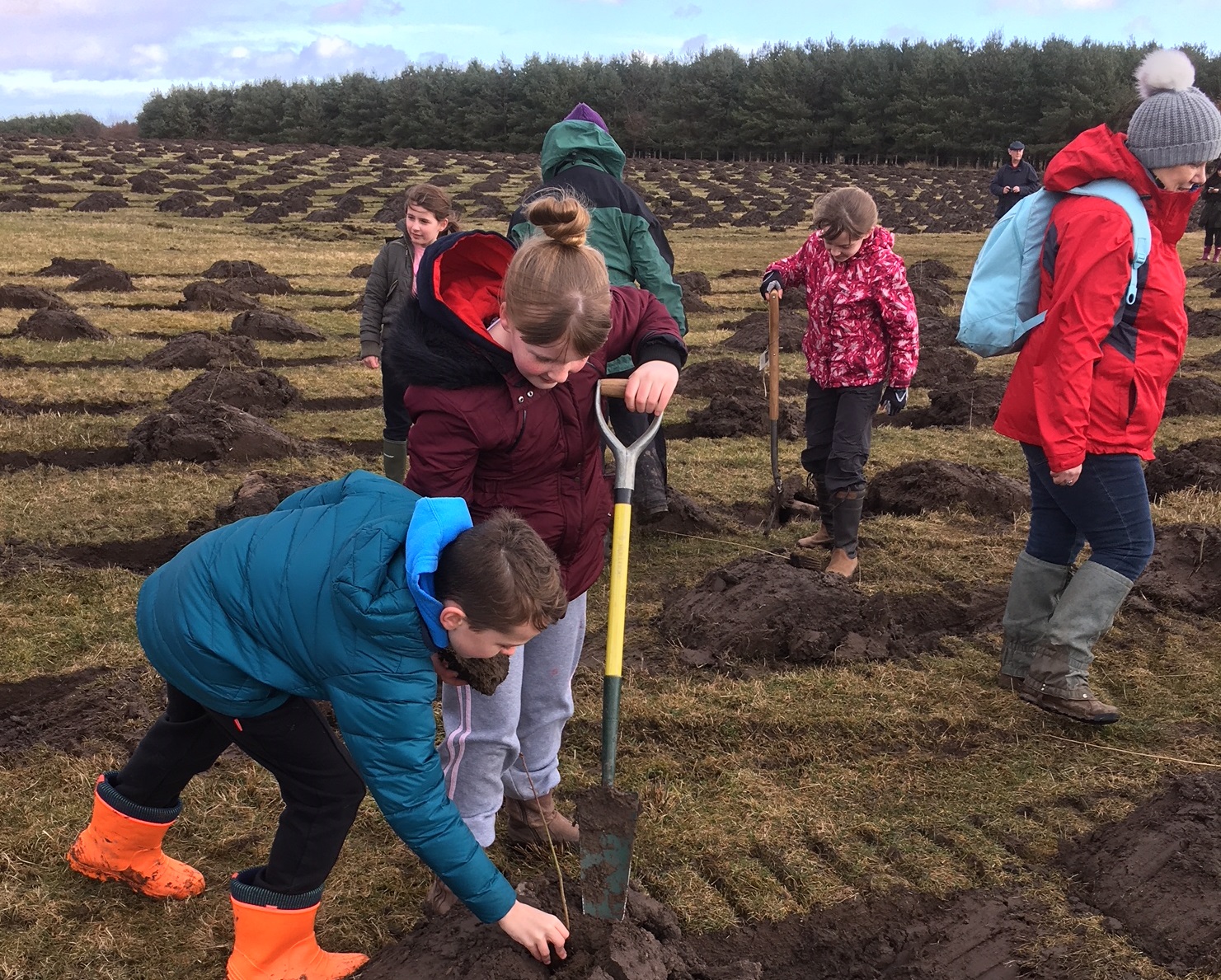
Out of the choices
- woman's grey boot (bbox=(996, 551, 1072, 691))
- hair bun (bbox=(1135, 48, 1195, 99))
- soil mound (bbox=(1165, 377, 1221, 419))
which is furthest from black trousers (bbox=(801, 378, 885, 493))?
soil mound (bbox=(1165, 377, 1221, 419))

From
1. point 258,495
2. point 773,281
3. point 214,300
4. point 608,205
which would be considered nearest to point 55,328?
point 214,300

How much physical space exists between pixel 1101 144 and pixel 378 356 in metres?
3.99

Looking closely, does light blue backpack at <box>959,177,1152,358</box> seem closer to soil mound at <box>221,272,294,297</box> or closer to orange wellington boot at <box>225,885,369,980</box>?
orange wellington boot at <box>225,885,369,980</box>

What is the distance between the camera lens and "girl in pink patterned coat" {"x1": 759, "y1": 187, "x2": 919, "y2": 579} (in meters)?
5.07

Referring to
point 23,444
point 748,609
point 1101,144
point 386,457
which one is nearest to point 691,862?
point 748,609

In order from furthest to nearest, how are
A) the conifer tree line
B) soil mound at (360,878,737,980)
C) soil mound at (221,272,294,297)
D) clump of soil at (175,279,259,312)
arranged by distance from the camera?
the conifer tree line, soil mound at (221,272,294,297), clump of soil at (175,279,259,312), soil mound at (360,878,737,980)

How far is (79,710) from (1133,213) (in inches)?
160

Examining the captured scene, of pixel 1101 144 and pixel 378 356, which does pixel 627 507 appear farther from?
pixel 378 356

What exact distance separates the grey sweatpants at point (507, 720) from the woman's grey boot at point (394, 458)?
3.28m

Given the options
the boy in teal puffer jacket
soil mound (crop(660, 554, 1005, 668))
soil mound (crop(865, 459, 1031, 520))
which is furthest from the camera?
soil mound (crop(865, 459, 1031, 520))

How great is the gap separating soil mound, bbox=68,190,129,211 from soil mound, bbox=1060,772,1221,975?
2602 centimetres

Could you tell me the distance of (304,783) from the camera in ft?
8.19

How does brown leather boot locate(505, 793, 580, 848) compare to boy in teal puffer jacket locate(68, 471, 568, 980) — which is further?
brown leather boot locate(505, 793, 580, 848)

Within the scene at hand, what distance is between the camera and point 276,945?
2.63m
